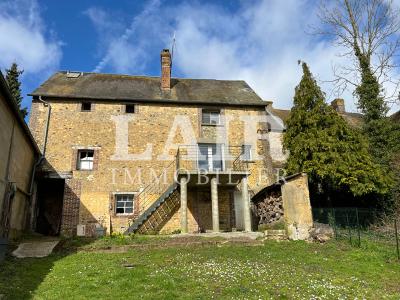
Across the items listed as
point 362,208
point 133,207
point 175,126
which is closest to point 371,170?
point 362,208

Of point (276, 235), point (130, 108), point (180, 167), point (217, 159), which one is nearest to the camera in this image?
point (276, 235)

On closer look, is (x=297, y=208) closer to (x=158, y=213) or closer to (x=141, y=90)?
(x=158, y=213)

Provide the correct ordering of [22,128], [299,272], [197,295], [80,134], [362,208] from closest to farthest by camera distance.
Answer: [197,295] < [299,272] < [22,128] < [362,208] < [80,134]

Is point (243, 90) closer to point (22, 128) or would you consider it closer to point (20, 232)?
point (22, 128)

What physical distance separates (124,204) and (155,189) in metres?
1.64

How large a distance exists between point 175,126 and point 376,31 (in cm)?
1336

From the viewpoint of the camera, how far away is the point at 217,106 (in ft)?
62.7

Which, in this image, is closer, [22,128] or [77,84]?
[22,128]

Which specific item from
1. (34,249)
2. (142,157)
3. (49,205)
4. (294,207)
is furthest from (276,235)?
(49,205)

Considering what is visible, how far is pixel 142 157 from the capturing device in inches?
692

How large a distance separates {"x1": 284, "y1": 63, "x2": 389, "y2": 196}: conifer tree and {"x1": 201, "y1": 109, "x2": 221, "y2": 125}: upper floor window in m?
3.74

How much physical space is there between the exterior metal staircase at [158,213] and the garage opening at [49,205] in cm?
450

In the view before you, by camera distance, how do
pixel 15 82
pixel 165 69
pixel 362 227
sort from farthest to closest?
pixel 15 82 < pixel 165 69 < pixel 362 227

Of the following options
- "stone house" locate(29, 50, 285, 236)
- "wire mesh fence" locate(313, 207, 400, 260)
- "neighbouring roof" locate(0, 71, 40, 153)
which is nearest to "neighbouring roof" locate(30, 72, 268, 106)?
"stone house" locate(29, 50, 285, 236)
